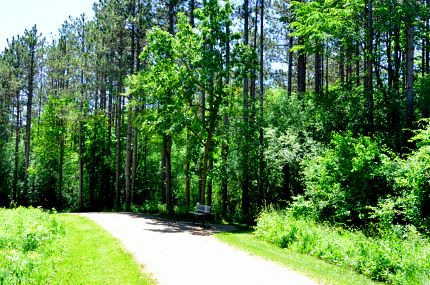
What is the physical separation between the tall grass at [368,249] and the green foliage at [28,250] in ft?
20.8

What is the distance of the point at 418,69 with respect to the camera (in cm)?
2969

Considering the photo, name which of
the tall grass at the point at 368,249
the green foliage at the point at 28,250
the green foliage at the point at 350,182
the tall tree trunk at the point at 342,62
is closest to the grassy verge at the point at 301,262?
the tall grass at the point at 368,249

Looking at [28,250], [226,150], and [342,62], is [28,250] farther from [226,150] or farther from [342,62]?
[342,62]

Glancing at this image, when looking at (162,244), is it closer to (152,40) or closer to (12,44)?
(152,40)

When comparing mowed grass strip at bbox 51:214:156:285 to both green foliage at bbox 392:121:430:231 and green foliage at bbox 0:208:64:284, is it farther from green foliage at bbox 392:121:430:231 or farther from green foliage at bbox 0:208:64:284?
green foliage at bbox 392:121:430:231

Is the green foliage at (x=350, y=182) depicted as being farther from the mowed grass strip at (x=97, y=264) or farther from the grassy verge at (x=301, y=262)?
the mowed grass strip at (x=97, y=264)

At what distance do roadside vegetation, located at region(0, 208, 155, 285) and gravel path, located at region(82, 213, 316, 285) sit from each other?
436 millimetres

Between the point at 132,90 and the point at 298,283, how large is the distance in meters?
17.5

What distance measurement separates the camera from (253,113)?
22375 mm

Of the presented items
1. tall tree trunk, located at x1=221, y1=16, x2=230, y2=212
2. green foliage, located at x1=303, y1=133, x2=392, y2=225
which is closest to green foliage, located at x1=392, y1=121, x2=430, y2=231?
green foliage, located at x1=303, y1=133, x2=392, y2=225

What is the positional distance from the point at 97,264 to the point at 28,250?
73.1 inches

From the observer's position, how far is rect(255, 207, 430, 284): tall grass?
7867mm

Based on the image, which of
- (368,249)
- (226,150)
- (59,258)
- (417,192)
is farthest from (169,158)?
(368,249)

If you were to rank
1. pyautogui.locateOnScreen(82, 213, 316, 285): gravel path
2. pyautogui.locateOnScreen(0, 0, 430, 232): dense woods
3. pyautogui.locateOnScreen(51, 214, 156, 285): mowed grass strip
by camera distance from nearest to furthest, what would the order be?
pyautogui.locateOnScreen(51, 214, 156, 285): mowed grass strip, pyautogui.locateOnScreen(82, 213, 316, 285): gravel path, pyautogui.locateOnScreen(0, 0, 430, 232): dense woods
